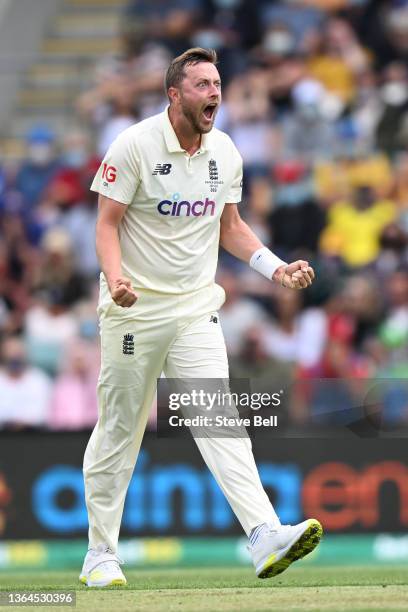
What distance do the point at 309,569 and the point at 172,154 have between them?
3.79 metres

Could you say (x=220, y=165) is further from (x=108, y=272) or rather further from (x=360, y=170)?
(x=360, y=170)

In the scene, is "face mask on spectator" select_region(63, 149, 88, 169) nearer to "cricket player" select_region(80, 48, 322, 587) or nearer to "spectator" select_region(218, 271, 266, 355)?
"spectator" select_region(218, 271, 266, 355)

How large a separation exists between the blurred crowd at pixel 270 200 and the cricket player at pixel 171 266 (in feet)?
7.77

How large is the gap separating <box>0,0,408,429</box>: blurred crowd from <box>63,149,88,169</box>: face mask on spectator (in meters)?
0.02

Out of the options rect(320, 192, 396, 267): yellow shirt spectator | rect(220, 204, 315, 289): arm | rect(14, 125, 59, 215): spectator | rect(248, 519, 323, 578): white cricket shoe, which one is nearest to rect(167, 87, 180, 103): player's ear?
rect(220, 204, 315, 289): arm

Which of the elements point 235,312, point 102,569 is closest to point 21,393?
point 235,312

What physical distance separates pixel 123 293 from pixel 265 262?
3.10 ft

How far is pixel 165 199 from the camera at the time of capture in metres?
6.81

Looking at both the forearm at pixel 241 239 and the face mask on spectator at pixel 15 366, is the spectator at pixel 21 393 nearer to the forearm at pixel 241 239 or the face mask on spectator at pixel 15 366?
the face mask on spectator at pixel 15 366

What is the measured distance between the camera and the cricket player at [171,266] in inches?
265

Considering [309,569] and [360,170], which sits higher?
[360,170]

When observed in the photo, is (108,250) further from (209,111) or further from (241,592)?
(241,592)

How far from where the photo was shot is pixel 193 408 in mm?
6871

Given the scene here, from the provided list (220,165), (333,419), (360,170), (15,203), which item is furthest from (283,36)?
(220,165)
